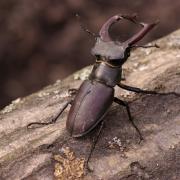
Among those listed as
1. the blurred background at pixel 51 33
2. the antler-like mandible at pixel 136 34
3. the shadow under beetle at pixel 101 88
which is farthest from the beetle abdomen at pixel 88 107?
the blurred background at pixel 51 33

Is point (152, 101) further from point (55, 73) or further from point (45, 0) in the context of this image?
point (45, 0)

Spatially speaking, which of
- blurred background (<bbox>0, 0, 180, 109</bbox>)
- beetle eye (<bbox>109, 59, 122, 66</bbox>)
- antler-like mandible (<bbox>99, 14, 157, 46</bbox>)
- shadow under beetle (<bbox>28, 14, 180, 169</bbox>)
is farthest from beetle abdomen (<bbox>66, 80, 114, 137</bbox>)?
blurred background (<bbox>0, 0, 180, 109</bbox>)

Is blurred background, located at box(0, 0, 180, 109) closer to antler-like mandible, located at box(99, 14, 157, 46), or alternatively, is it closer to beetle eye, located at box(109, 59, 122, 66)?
antler-like mandible, located at box(99, 14, 157, 46)

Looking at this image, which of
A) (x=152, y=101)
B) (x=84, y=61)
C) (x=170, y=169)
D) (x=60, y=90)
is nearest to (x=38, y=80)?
(x=84, y=61)

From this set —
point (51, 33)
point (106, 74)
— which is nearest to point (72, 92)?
point (106, 74)

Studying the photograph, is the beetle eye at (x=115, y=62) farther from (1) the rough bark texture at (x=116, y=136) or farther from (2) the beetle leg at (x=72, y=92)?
(2) the beetle leg at (x=72, y=92)

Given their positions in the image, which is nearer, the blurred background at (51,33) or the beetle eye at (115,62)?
the beetle eye at (115,62)

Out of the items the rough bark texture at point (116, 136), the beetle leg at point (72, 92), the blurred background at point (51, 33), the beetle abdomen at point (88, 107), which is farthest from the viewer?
the blurred background at point (51, 33)
